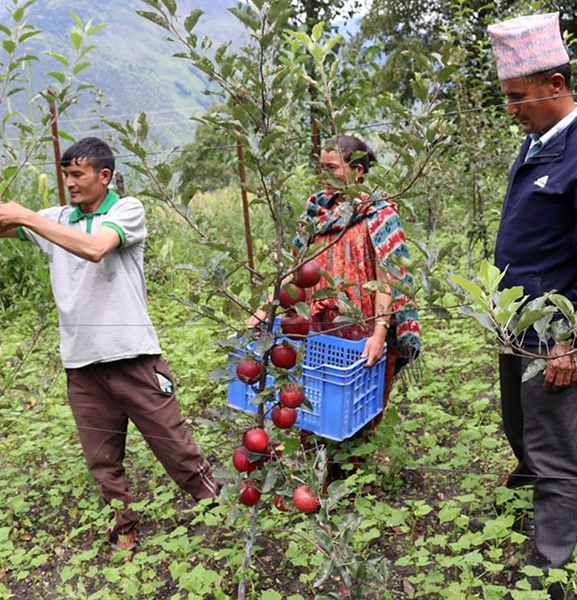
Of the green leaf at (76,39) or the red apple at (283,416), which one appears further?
the green leaf at (76,39)

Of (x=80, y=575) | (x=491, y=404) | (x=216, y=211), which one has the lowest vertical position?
(x=216, y=211)

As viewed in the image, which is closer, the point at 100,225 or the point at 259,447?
the point at 259,447

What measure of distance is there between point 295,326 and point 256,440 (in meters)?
0.34

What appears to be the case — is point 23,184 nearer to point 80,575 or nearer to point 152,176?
point 80,575

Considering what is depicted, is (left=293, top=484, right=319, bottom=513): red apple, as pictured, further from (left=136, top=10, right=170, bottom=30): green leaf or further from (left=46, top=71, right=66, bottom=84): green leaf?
(left=46, top=71, right=66, bottom=84): green leaf

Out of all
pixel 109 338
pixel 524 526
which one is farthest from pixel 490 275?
pixel 109 338

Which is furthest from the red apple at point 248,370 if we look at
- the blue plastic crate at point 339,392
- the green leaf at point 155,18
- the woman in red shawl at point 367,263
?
the green leaf at point 155,18

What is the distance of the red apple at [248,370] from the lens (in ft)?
5.86

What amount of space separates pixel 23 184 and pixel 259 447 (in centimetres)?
514

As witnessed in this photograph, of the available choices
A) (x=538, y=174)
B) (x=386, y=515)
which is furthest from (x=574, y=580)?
(x=538, y=174)

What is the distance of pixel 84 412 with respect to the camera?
2.67m

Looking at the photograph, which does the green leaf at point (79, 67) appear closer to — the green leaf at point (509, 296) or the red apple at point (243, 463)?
the red apple at point (243, 463)

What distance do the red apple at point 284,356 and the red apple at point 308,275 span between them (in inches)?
7.0

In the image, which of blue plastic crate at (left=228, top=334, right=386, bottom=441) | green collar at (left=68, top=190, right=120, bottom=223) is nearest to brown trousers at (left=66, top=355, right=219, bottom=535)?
blue plastic crate at (left=228, top=334, right=386, bottom=441)
